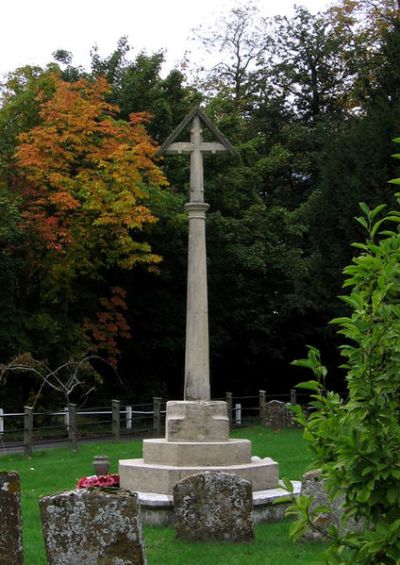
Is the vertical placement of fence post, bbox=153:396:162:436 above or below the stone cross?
below

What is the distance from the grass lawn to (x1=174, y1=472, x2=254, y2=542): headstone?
0.19m

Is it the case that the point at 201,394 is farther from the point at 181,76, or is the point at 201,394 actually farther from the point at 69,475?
the point at 181,76

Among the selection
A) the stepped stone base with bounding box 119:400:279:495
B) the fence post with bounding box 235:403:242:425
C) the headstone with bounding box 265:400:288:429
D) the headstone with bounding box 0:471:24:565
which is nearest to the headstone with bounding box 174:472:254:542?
the stepped stone base with bounding box 119:400:279:495

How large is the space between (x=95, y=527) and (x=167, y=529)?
169 inches

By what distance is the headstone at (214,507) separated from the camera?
10430 millimetres

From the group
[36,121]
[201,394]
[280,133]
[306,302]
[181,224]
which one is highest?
[280,133]

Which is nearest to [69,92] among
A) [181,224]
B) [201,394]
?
[181,224]

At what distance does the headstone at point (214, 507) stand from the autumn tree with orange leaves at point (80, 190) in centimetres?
1802

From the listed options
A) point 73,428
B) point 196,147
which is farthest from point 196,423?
point 73,428

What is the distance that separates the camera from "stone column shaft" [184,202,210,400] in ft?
44.2

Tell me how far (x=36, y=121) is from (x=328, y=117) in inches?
590

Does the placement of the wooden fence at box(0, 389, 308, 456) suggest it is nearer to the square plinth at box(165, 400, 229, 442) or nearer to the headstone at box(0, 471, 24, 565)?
the square plinth at box(165, 400, 229, 442)

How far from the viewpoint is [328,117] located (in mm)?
40500

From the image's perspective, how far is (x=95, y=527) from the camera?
7395 mm
